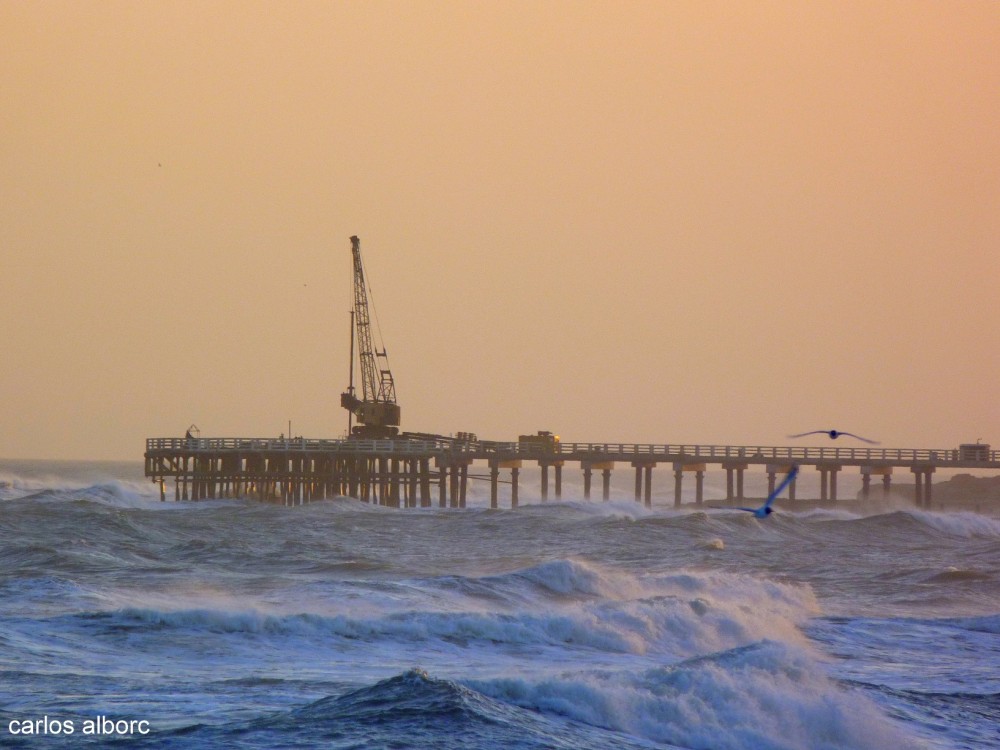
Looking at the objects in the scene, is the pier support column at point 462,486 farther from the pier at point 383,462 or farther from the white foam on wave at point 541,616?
the white foam on wave at point 541,616

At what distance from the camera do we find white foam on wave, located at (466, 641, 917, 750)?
62.1 ft

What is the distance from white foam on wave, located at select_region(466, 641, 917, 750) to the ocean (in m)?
0.04

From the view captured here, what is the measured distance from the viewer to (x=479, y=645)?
25516 mm

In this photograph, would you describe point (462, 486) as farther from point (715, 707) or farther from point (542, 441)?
point (715, 707)

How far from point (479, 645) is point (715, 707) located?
22.4ft

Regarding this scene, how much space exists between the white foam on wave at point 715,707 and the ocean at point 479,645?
1.7 inches

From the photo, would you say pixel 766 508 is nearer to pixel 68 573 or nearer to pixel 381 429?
pixel 68 573

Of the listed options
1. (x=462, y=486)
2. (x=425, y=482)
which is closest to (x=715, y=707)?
(x=425, y=482)

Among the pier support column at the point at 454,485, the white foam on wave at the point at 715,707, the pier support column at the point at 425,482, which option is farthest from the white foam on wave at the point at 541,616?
the pier support column at the point at 454,485

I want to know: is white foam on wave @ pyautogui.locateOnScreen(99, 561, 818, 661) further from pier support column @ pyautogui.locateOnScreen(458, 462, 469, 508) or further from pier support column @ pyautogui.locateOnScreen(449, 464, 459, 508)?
pier support column @ pyautogui.locateOnScreen(458, 462, 469, 508)

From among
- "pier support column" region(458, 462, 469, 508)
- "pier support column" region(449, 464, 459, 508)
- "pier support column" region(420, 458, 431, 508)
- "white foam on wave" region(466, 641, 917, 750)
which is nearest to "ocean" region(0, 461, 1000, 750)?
"white foam on wave" region(466, 641, 917, 750)

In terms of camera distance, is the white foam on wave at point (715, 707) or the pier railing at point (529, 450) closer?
the white foam on wave at point (715, 707)

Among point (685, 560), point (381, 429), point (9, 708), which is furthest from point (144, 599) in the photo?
point (381, 429)

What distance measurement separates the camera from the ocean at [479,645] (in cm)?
1841
